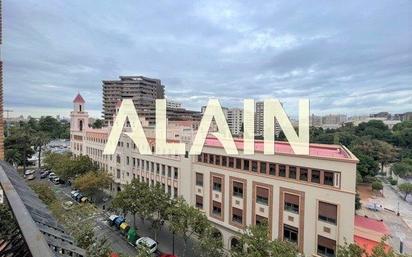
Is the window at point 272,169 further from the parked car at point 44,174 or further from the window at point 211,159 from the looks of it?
the parked car at point 44,174

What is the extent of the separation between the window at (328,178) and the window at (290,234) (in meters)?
4.07

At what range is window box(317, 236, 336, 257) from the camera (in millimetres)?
16984

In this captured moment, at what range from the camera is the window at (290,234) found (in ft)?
61.7

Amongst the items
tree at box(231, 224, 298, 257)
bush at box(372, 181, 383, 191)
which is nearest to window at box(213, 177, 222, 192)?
tree at box(231, 224, 298, 257)

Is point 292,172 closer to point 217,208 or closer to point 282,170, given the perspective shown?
point 282,170

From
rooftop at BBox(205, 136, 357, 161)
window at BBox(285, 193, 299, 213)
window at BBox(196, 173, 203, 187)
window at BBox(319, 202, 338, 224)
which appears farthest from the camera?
window at BBox(196, 173, 203, 187)

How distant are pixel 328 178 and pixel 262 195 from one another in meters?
5.31

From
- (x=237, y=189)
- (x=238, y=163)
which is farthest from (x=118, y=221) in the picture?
(x=238, y=163)

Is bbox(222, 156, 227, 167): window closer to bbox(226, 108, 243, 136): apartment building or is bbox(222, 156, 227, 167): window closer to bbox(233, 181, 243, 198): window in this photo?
bbox(233, 181, 243, 198): window

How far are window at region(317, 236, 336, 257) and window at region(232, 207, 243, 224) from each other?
648 centimetres

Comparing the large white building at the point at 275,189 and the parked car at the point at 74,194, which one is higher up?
the large white building at the point at 275,189

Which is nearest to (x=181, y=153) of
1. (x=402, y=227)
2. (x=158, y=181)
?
(x=158, y=181)

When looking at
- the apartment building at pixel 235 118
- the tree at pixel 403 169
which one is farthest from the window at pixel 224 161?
the apartment building at pixel 235 118

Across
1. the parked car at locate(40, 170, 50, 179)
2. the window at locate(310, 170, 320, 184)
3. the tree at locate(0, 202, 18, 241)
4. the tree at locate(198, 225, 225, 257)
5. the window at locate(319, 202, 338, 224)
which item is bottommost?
the parked car at locate(40, 170, 50, 179)
